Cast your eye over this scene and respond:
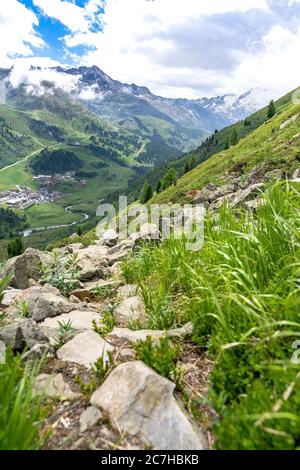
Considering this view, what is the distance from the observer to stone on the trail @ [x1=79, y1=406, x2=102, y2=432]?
3344mm

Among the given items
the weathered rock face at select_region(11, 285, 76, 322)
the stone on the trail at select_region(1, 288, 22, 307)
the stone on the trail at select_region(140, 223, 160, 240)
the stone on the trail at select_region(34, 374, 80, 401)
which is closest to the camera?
the stone on the trail at select_region(34, 374, 80, 401)

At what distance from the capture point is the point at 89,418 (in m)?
3.43

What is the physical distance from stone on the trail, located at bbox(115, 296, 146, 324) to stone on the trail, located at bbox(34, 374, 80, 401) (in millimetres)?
1773

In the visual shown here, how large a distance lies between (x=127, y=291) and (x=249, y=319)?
4068 mm

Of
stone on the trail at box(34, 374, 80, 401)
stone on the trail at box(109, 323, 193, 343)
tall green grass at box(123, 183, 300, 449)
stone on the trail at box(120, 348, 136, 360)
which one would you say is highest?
tall green grass at box(123, 183, 300, 449)

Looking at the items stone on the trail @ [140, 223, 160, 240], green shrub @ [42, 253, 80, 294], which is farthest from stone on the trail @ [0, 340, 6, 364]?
stone on the trail @ [140, 223, 160, 240]

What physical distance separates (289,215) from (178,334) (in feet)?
7.13

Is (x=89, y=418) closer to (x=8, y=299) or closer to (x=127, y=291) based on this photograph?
(x=127, y=291)

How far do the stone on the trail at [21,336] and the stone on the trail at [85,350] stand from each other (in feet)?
1.05

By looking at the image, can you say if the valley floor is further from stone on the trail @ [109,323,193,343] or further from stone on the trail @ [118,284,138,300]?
stone on the trail @ [118,284,138,300]

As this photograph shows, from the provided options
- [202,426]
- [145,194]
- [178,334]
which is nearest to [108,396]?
[202,426]

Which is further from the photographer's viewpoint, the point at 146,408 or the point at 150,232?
the point at 150,232

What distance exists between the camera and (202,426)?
329 centimetres

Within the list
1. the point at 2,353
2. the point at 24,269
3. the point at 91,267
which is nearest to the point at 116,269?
the point at 91,267
